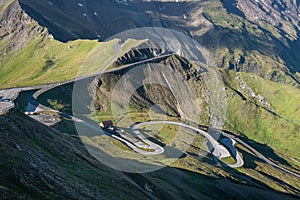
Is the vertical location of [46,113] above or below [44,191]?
below

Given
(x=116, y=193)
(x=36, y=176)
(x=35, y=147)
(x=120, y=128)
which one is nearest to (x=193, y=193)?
(x=116, y=193)

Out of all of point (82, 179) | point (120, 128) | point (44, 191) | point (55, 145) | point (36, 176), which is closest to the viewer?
point (44, 191)

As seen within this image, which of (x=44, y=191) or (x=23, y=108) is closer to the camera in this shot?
(x=44, y=191)

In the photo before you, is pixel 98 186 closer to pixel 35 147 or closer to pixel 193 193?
pixel 35 147

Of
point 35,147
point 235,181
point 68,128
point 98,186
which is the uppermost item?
point 35,147

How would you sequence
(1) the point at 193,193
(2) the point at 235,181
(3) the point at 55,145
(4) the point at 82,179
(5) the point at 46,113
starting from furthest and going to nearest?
(2) the point at 235,181 < (5) the point at 46,113 < (1) the point at 193,193 < (3) the point at 55,145 < (4) the point at 82,179

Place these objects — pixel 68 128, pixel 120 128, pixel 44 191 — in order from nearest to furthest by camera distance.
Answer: pixel 44 191
pixel 68 128
pixel 120 128

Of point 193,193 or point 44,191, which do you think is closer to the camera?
point 44,191

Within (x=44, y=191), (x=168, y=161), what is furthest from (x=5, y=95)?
(x=44, y=191)

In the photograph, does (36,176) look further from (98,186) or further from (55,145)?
(55,145)
